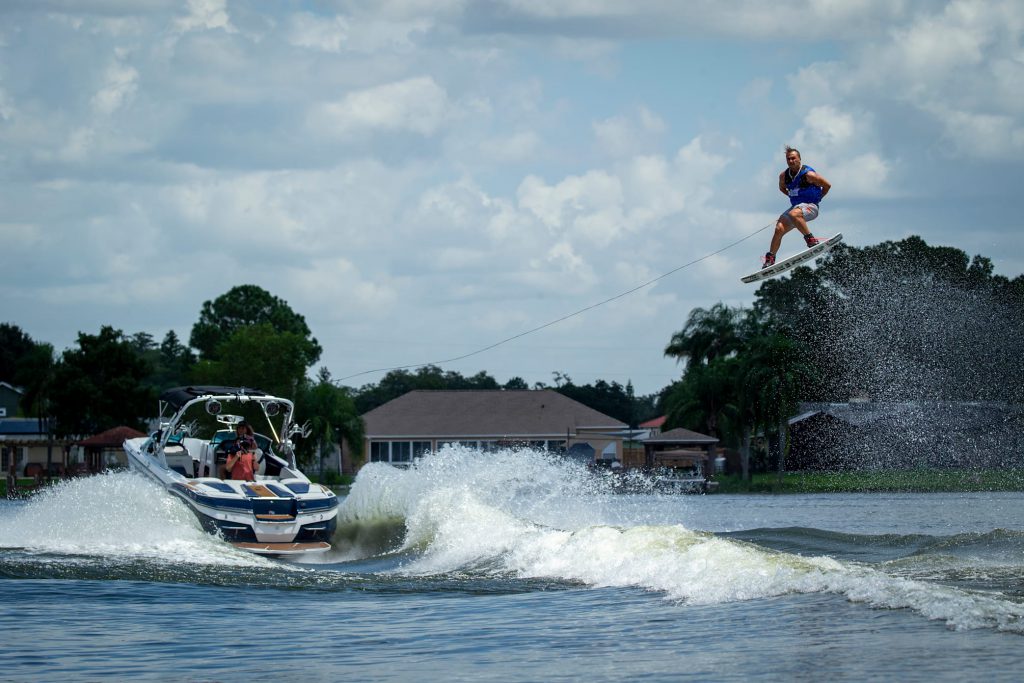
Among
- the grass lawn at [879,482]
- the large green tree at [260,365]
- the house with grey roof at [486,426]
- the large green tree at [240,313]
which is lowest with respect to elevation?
the grass lawn at [879,482]

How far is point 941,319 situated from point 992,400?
415 centimetres

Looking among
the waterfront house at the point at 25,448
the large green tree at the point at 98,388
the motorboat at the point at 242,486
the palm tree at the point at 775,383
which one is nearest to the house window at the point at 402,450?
the large green tree at the point at 98,388

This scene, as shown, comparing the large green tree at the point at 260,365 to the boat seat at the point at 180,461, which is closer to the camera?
the boat seat at the point at 180,461

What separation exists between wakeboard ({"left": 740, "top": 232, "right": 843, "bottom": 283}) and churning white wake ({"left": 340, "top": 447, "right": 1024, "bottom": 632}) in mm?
3454

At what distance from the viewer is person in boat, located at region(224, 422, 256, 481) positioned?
23.0 metres

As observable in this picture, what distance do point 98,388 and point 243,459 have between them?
176 feet

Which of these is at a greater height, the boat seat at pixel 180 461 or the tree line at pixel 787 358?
the tree line at pixel 787 358

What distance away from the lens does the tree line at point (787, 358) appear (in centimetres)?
5062

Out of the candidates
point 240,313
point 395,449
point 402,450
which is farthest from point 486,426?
point 240,313

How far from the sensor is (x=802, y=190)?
55.8 ft

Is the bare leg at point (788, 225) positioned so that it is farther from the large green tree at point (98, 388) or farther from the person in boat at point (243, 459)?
the large green tree at point (98, 388)

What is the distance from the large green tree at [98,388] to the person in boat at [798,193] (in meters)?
61.5

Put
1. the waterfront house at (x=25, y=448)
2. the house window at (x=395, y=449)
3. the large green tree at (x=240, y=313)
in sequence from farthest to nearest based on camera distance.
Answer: the large green tree at (x=240, y=313) → the waterfront house at (x=25, y=448) → the house window at (x=395, y=449)

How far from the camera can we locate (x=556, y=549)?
61.9ft
